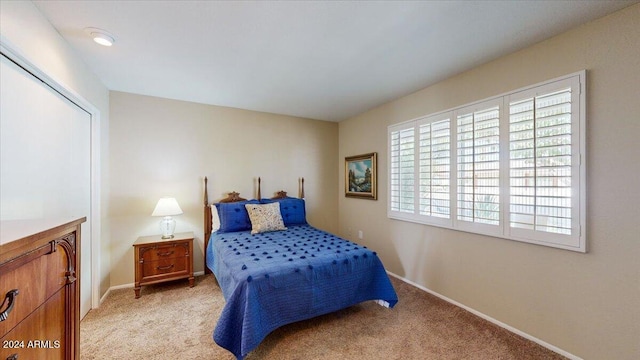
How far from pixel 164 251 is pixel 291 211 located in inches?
68.3

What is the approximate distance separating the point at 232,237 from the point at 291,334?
143 cm

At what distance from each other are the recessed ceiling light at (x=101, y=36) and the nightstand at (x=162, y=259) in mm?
2084

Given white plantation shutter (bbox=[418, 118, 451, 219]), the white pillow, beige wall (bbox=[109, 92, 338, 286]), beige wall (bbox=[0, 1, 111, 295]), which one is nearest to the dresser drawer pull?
beige wall (bbox=[0, 1, 111, 295])

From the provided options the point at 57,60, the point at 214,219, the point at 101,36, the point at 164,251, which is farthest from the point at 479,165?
the point at 57,60

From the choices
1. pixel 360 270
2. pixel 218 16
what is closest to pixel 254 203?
pixel 360 270

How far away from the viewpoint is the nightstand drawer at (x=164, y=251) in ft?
9.89

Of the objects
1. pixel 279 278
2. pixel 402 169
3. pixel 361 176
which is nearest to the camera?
pixel 279 278

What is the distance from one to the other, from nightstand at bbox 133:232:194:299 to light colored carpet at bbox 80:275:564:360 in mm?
252

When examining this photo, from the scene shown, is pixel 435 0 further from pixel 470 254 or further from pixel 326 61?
pixel 470 254

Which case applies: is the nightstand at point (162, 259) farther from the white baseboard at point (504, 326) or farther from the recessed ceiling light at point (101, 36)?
the white baseboard at point (504, 326)

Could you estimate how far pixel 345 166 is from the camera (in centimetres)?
472

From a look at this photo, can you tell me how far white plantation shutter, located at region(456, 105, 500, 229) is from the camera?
246 centimetres

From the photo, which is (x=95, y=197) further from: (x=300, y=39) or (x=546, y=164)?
(x=546, y=164)

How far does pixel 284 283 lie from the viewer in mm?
2143
